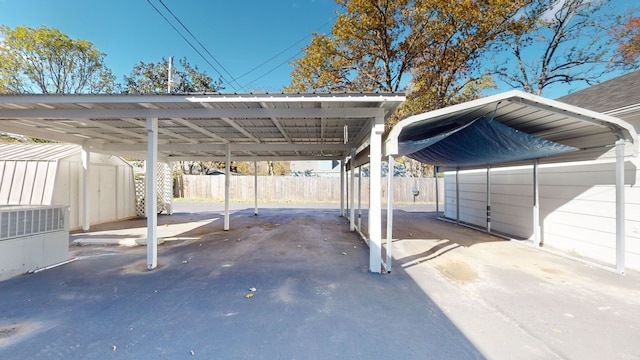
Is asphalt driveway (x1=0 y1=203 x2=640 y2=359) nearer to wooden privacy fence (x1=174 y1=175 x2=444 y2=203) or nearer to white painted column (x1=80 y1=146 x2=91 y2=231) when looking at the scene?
white painted column (x1=80 y1=146 x2=91 y2=231)

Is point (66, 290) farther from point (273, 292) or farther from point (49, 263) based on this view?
point (273, 292)

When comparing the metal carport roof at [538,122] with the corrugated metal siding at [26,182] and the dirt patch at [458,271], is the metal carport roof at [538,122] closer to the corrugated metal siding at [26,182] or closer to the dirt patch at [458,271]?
the dirt patch at [458,271]

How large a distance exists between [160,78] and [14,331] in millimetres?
17237

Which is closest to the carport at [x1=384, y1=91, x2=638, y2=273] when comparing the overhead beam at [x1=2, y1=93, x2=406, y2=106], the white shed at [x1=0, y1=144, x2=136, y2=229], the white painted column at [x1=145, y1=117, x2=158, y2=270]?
the overhead beam at [x1=2, y1=93, x2=406, y2=106]

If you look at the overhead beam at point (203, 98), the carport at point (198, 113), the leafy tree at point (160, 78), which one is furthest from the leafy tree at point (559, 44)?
the leafy tree at point (160, 78)

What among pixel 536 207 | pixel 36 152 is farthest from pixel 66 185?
pixel 536 207

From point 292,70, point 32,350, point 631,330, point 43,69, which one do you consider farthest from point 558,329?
point 43,69

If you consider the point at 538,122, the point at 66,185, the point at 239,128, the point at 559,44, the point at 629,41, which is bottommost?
the point at 66,185

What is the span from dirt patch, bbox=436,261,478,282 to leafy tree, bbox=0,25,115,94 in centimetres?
1945

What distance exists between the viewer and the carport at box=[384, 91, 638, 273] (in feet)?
12.3

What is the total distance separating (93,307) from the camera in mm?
2910

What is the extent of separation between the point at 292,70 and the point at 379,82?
4203 millimetres

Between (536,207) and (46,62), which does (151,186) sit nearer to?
(536,207)

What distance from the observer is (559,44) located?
451 inches
